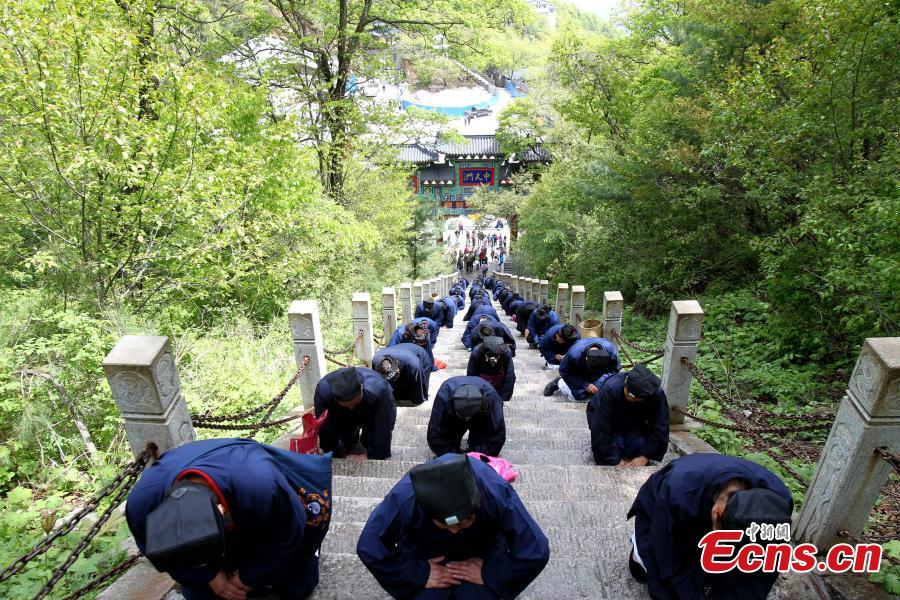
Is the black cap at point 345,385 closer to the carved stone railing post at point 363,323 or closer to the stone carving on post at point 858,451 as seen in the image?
the carved stone railing post at point 363,323

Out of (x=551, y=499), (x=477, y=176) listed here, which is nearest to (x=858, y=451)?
(x=551, y=499)

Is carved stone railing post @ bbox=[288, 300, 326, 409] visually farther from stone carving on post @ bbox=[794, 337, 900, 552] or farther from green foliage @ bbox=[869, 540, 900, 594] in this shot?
green foliage @ bbox=[869, 540, 900, 594]

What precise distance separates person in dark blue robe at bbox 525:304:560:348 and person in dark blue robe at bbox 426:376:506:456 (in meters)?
6.03

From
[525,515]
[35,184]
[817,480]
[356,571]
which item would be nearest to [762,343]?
[817,480]

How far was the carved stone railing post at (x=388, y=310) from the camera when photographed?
8.97m

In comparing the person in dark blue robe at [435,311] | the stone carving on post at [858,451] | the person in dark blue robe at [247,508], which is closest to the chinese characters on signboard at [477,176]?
the person in dark blue robe at [435,311]

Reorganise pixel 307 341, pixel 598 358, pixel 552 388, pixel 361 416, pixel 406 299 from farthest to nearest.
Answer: pixel 406 299 < pixel 552 388 < pixel 598 358 < pixel 307 341 < pixel 361 416

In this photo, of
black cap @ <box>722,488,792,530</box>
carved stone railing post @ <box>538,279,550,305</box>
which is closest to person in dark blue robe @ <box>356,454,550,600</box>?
black cap @ <box>722,488,792,530</box>

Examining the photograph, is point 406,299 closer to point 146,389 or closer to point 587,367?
point 587,367

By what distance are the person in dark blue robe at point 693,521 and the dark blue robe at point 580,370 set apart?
364 centimetres

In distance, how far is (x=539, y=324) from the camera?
1048 cm

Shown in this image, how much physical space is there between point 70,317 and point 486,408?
4883 millimetres

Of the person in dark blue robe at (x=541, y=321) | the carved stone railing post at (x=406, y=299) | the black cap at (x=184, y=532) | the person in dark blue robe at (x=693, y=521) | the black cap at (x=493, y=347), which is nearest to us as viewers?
the black cap at (x=184, y=532)

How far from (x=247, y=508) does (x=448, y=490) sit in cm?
100
